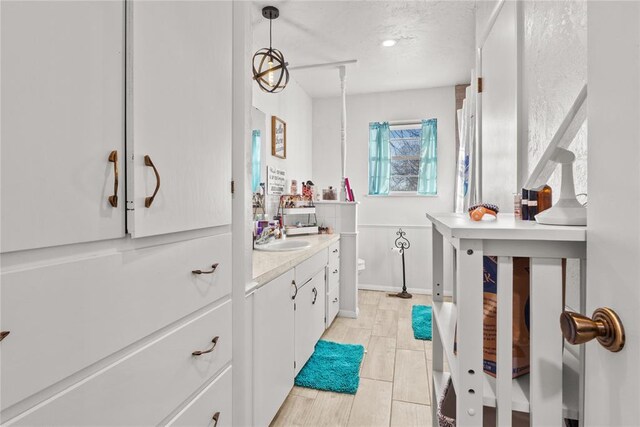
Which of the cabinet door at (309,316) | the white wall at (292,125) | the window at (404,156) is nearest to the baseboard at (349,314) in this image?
the cabinet door at (309,316)

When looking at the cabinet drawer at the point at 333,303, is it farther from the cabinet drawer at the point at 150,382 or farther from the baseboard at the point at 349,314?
the cabinet drawer at the point at 150,382

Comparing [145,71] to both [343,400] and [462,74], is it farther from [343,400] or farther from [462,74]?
[462,74]

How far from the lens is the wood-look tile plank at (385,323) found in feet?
9.77

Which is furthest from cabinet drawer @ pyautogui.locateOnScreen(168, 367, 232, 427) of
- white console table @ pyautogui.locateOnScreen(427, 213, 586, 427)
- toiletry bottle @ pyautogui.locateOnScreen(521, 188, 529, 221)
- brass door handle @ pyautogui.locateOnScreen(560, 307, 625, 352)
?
toiletry bottle @ pyautogui.locateOnScreen(521, 188, 529, 221)

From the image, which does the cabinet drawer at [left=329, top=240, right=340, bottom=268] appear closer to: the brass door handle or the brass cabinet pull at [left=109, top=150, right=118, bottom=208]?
the brass cabinet pull at [left=109, top=150, right=118, bottom=208]

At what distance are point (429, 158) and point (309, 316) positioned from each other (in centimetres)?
285

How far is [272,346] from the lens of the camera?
159cm

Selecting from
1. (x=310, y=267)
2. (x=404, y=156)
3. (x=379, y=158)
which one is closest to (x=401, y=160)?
(x=404, y=156)

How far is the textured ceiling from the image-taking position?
8.18 ft

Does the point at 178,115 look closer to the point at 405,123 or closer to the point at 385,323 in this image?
the point at 385,323

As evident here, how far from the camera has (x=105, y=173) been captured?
→ 71 cm

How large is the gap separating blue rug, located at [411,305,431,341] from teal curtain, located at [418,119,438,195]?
1516mm

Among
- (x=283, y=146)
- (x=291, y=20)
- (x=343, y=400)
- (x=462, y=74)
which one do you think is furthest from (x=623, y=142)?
(x=462, y=74)

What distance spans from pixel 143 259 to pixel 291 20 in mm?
2521
